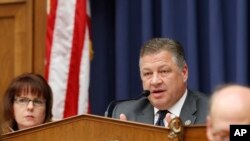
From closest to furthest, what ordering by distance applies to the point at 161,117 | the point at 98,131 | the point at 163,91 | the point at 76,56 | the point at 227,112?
the point at 227,112, the point at 98,131, the point at 161,117, the point at 163,91, the point at 76,56

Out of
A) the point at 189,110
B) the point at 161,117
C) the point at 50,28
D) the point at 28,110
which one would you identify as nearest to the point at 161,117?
the point at 161,117

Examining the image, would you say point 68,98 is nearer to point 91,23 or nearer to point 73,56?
point 73,56

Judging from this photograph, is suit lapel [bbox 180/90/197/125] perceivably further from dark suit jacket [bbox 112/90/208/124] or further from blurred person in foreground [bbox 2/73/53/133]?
blurred person in foreground [bbox 2/73/53/133]

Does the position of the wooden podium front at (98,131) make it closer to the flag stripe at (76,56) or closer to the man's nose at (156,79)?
the man's nose at (156,79)

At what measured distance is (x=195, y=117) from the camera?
8.60 ft

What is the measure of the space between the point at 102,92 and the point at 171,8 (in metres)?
0.73

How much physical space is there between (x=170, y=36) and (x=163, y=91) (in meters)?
0.92

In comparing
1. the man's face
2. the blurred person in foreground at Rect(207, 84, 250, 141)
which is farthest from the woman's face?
the blurred person in foreground at Rect(207, 84, 250, 141)

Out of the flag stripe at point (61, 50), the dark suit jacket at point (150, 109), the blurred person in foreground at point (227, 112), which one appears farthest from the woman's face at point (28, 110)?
the blurred person in foreground at point (227, 112)

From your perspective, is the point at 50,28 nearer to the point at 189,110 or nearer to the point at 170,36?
the point at 170,36

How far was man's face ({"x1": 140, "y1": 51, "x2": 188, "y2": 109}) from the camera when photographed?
2787mm

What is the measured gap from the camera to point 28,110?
110 inches

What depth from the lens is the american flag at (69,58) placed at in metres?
3.60

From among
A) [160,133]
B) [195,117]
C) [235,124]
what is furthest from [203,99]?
[235,124]
